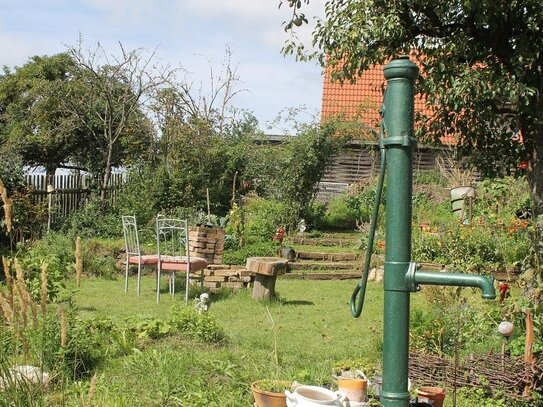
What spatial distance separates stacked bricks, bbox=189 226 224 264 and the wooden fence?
13.1 feet

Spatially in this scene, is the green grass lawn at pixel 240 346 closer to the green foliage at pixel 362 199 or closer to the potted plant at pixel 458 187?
the potted plant at pixel 458 187

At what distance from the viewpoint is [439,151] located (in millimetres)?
18484

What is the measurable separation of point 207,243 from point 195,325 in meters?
5.57

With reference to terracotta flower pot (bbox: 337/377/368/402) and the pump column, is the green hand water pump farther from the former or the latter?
terracotta flower pot (bbox: 337/377/368/402)

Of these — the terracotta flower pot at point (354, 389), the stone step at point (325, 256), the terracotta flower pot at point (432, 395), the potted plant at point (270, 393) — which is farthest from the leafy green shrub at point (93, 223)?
the terracotta flower pot at point (354, 389)

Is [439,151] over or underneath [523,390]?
over

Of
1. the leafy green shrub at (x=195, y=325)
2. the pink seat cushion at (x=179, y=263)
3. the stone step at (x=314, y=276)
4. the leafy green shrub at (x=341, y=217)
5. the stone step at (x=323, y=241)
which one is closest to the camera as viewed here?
the leafy green shrub at (x=195, y=325)

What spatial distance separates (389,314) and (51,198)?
43.8 ft

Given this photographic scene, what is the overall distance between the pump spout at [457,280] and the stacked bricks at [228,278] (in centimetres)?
816

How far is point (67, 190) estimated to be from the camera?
48.8 feet

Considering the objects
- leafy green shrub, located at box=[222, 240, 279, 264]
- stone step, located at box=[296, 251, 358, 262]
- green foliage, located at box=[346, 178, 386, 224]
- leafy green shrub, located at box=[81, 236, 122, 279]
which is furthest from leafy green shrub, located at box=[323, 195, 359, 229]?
leafy green shrub, located at box=[81, 236, 122, 279]

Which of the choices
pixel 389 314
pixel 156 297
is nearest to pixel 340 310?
pixel 156 297

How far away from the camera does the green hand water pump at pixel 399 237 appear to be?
166 cm

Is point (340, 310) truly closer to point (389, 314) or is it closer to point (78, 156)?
point (389, 314)
